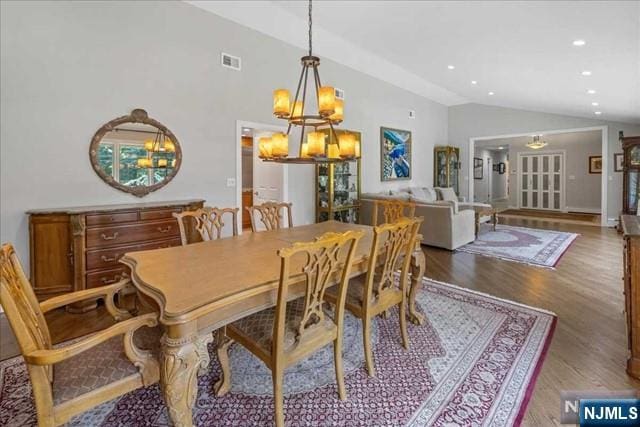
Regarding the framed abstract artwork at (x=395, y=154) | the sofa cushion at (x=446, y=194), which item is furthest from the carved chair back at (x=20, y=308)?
the sofa cushion at (x=446, y=194)

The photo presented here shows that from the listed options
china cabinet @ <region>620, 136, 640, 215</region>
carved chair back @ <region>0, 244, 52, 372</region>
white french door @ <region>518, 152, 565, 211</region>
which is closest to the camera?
carved chair back @ <region>0, 244, 52, 372</region>

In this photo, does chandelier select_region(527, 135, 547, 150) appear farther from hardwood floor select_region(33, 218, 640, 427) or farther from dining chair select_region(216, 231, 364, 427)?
dining chair select_region(216, 231, 364, 427)

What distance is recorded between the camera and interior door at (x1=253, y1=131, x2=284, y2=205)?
5582 millimetres

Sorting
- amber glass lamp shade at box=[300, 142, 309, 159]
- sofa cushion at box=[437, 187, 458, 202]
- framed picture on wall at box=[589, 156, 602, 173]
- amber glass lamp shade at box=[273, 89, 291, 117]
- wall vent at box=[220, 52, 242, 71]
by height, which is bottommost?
sofa cushion at box=[437, 187, 458, 202]

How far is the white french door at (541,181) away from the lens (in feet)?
36.7

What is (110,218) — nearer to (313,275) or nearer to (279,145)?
(279,145)

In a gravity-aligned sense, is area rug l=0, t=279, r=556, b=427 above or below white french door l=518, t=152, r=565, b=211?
below

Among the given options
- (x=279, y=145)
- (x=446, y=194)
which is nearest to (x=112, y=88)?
(x=279, y=145)

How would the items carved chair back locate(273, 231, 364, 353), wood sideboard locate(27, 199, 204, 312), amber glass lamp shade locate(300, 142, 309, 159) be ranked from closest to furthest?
carved chair back locate(273, 231, 364, 353) < amber glass lamp shade locate(300, 142, 309, 159) < wood sideboard locate(27, 199, 204, 312)

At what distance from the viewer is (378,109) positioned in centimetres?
712

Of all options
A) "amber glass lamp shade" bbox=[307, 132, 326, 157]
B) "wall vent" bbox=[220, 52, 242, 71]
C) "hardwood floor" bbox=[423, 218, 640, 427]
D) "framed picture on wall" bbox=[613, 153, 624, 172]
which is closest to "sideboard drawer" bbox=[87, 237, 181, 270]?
"amber glass lamp shade" bbox=[307, 132, 326, 157]

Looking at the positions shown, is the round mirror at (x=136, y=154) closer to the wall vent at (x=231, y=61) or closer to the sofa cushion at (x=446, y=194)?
the wall vent at (x=231, y=61)

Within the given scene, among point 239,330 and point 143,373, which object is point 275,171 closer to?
point 239,330

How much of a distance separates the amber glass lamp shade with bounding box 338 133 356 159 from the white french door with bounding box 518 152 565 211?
11.5 m
